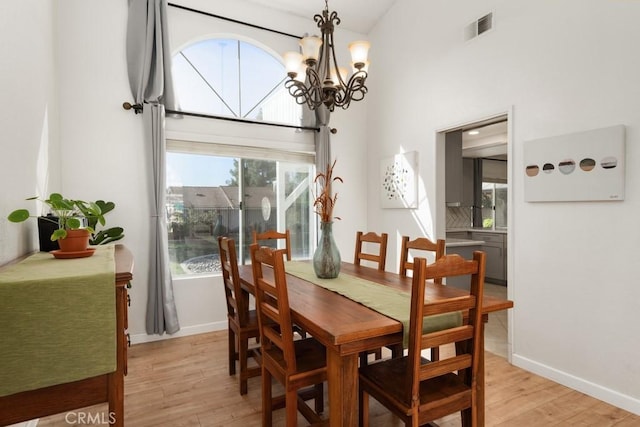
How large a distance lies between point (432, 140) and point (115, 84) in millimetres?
3260

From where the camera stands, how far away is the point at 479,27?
123 inches

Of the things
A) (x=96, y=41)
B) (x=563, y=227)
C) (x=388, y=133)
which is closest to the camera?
(x=563, y=227)

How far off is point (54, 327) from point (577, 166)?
120 inches

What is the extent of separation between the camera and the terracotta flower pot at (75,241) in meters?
1.58

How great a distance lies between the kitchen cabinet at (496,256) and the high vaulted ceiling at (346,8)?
389cm

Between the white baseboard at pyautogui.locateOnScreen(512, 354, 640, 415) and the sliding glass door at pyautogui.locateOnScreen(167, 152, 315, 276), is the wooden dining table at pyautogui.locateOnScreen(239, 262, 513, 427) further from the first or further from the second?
the sliding glass door at pyautogui.locateOnScreen(167, 152, 315, 276)

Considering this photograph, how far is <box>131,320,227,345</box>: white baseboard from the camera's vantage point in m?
3.32

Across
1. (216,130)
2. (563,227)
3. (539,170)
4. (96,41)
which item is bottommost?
(563,227)

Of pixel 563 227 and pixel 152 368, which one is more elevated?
pixel 563 227

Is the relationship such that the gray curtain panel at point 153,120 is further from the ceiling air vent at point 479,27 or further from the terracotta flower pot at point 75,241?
the ceiling air vent at point 479,27

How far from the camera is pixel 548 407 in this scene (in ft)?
7.17

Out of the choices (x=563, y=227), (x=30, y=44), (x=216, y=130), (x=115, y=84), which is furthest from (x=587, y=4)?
(x=115, y=84)

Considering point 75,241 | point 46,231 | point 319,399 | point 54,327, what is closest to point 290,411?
point 319,399

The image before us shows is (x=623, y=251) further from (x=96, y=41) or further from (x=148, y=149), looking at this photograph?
(x=96, y=41)
